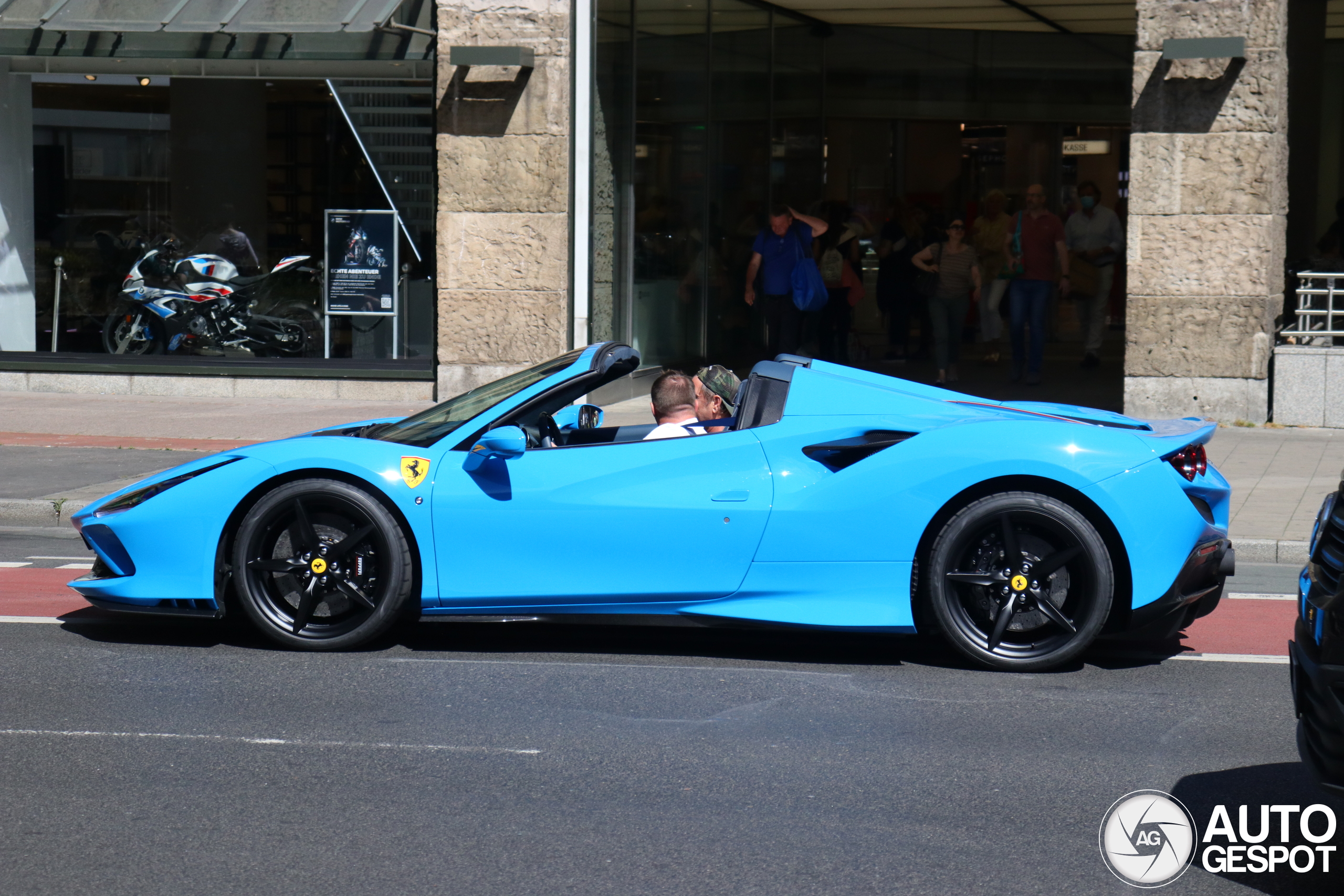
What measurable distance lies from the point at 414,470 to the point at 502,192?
8.38 metres

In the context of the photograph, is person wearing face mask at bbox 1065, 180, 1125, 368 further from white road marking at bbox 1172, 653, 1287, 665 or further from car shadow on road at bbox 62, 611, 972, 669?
car shadow on road at bbox 62, 611, 972, 669

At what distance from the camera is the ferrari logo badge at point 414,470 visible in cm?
579

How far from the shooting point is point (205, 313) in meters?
15.2

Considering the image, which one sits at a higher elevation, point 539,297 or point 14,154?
point 14,154

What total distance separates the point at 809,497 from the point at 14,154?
1274 centimetres

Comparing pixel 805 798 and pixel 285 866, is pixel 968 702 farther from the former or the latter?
pixel 285 866

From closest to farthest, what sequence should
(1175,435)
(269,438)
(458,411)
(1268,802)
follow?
1. (1268,802)
2. (1175,435)
3. (458,411)
4. (269,438)

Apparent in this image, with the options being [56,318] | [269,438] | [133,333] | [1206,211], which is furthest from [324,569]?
[56,318]

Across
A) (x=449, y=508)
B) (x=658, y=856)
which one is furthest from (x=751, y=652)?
(x=658, y=856)

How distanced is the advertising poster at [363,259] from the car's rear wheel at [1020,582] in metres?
10.2

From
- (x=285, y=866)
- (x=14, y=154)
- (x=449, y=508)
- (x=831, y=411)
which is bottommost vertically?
(x=285, y=866)

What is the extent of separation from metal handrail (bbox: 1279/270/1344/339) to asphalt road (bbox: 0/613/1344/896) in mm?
7520

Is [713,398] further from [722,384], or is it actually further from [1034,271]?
[1034,271]

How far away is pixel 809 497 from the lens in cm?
564
